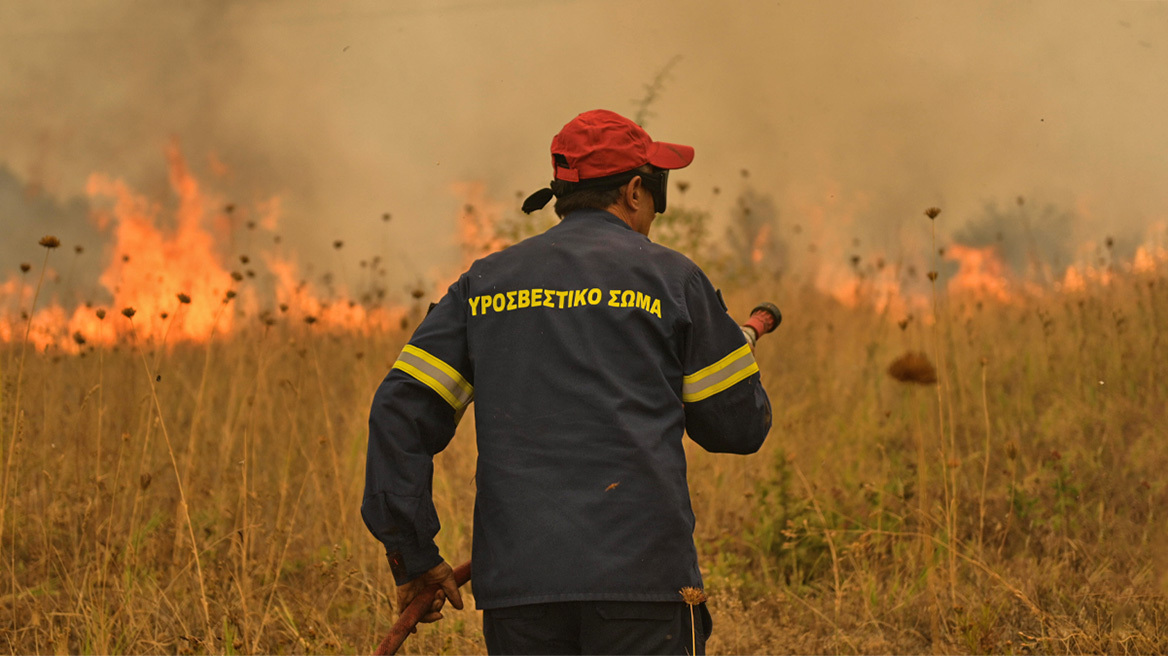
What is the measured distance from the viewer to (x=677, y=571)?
219cm

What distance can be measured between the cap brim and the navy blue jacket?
228mm

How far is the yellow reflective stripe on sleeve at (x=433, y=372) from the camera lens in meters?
2.30

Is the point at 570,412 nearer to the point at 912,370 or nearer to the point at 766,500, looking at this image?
the point at 912,370

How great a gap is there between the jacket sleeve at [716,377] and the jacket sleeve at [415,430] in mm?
563

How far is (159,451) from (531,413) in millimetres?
4529

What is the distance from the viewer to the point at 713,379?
2.29m

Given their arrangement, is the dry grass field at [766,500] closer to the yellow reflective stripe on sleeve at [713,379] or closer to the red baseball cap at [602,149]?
the yellow reflective stripe on sleeve at [713,379]

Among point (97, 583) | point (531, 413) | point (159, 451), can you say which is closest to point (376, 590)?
point (97, 583)

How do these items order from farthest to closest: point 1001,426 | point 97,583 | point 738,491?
point 1001,426, point 738,491, point 97,583

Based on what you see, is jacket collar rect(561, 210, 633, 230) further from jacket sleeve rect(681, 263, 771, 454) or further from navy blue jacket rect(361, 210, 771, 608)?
jacket sleeve rect(681, 263, 771, 454)

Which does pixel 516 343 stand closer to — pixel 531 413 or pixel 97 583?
pixel 531 413

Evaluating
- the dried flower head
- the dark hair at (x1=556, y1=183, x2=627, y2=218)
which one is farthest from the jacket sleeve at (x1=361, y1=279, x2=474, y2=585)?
the dried flower head

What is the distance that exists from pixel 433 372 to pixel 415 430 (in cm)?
15

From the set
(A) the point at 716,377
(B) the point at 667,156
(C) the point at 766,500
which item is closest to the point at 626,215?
(B) the point at 667,156
